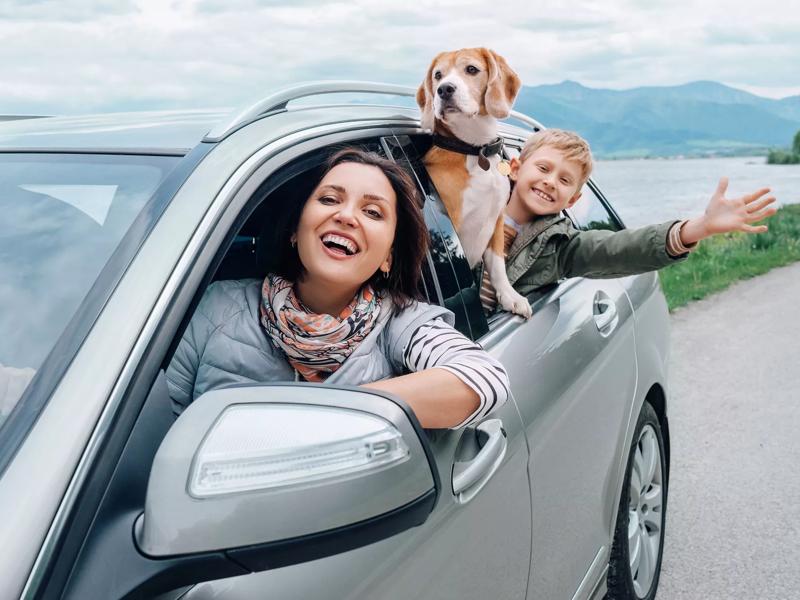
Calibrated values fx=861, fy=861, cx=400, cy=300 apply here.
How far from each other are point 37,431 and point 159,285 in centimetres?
28

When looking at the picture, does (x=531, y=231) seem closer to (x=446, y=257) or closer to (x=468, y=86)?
(x=468, y=86)

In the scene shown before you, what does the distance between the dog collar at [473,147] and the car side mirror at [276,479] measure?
4.95 feet

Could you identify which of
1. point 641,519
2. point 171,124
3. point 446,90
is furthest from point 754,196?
point 171,124

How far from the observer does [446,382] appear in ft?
5.26

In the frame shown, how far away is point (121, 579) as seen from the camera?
1084 mm

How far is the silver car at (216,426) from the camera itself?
107 cm

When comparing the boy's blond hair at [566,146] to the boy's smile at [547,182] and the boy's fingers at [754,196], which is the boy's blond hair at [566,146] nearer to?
the boy's smile at [547,182]

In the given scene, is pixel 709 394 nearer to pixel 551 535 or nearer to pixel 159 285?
pixel 551 535

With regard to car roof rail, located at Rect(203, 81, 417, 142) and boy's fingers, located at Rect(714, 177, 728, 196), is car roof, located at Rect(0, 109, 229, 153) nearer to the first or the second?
car roof rail, located at Rect(203, 81, 417, 142)

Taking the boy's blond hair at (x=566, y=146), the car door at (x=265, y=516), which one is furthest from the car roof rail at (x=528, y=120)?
the car door at (x=265, y=516)

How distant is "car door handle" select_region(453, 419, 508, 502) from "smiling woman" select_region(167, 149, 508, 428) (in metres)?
0.12

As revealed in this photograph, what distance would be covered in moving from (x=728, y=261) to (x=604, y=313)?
372 inches

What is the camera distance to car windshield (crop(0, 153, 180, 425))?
4.32 ft

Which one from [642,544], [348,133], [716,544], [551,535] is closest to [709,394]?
[716,544]
